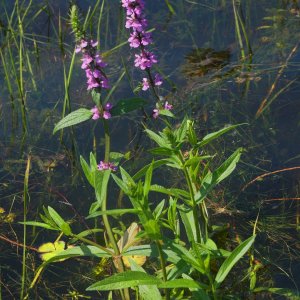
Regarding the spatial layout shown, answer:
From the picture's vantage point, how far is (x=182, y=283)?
2.04 m

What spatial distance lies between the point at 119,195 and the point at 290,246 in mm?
882

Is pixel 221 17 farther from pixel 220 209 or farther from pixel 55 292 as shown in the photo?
pixel 55 292

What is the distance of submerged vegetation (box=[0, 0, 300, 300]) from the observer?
2.34 m

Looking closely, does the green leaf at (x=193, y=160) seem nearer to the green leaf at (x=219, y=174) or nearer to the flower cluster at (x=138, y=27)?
the green leaf at (x=219, y=174)

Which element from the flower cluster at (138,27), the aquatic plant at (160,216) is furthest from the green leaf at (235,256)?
the flower cluster at (138,27)

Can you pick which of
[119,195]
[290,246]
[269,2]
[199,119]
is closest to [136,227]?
[119,195]

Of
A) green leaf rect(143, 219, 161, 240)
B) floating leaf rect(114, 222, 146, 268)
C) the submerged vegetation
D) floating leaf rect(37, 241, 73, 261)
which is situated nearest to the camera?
green leaf rect(143, 219, 161, 240)

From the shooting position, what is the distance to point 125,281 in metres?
2.08

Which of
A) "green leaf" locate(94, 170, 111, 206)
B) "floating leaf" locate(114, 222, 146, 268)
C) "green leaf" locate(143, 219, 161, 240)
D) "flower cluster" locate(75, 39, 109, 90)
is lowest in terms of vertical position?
"floating leaf" locate(114, 222, 146, 268)

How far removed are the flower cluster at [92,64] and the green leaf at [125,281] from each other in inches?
32.2

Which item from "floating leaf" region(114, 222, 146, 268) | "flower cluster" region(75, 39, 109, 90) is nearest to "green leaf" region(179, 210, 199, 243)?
"floating leaf" region(114, 222, 146, 268)

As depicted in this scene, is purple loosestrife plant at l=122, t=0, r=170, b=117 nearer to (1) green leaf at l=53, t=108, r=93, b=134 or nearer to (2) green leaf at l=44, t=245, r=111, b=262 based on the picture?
(1) green leaf at l=53, t=108, r=93, b=134

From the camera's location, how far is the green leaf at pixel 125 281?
2.02 m

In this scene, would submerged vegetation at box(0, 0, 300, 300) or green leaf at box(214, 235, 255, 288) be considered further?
submerged vegetation at box(0, 0, 300, 300)
